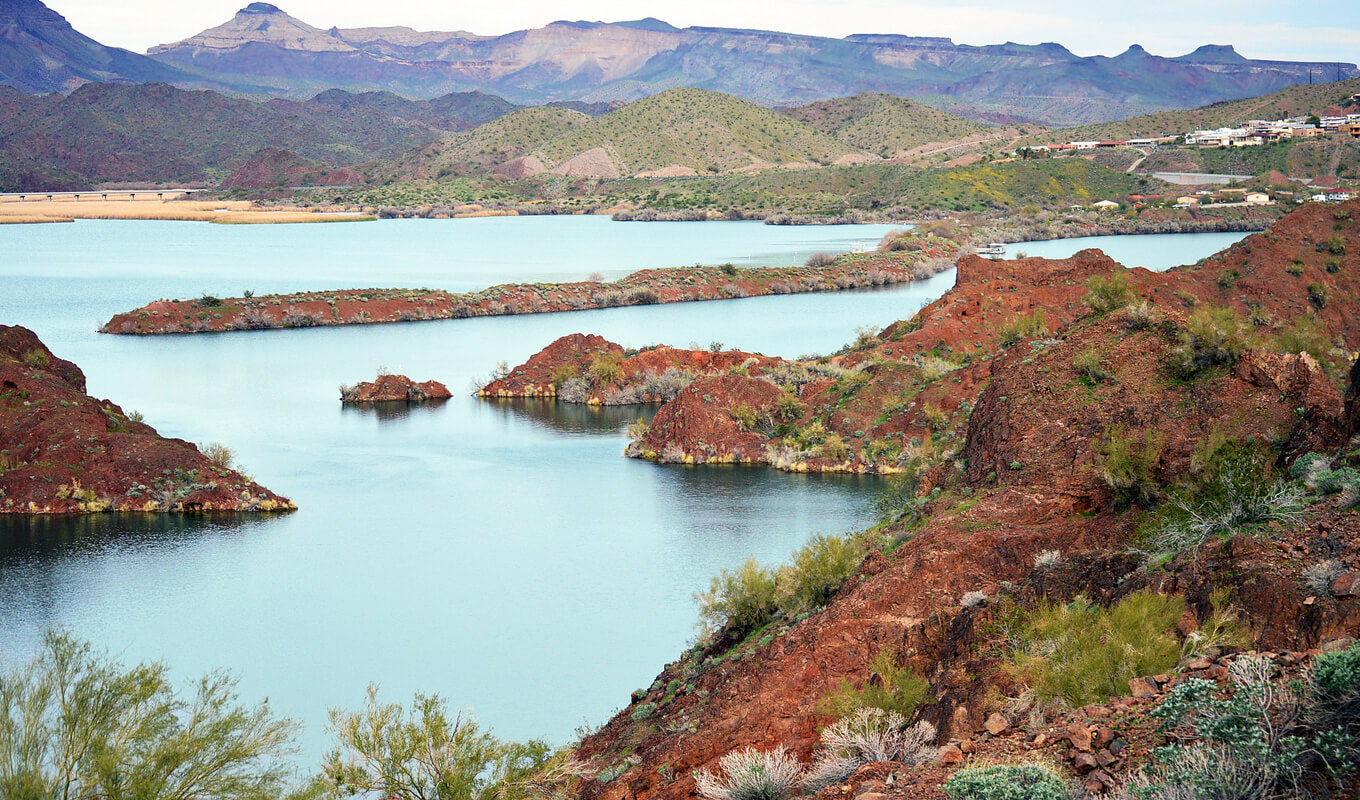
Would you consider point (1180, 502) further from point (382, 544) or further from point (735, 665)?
point (382, 544)

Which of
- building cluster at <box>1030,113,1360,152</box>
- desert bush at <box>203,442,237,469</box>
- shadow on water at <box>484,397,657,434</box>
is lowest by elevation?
shadow on water at <box>484,397,657,434</box>

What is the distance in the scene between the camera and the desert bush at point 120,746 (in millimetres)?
12242

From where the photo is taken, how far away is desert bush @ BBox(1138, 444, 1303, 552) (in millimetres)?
12865

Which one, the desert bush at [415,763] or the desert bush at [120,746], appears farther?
the desert bush at [415,763]

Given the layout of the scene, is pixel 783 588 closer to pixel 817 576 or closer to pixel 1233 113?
pixel 817 576

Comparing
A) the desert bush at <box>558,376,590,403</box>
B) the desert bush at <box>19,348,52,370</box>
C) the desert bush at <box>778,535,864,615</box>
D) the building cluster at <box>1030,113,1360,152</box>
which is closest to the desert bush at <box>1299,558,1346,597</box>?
the desert bush at <box>778,535,864,615</box>

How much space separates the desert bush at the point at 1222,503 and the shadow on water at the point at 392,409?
34207mm

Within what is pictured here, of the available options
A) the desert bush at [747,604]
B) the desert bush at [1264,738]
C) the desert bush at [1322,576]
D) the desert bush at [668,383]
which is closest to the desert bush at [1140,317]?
the desert bush at [747,604]

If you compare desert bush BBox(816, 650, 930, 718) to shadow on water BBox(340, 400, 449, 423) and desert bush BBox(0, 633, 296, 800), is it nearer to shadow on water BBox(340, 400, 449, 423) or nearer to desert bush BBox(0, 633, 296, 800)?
desert bush BBox(0, 633, 296, 800)

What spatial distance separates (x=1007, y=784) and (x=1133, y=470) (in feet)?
25.5

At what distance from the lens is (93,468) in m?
31.2

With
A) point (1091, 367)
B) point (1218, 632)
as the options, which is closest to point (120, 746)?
point (1218, 632)

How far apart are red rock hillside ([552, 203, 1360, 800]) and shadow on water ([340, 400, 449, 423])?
25588 mm

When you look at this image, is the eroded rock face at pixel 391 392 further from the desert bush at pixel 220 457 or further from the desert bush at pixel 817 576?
the desert bush at pixel 817 576
